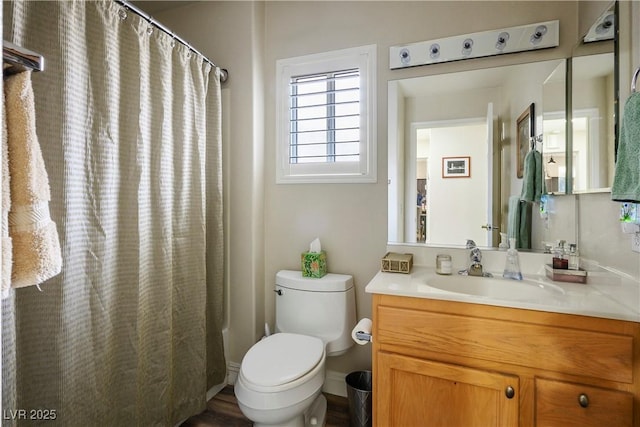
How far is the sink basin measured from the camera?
144 centimetres

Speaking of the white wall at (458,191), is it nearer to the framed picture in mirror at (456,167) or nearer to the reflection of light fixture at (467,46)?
the framed picture in mirror at (456,167)

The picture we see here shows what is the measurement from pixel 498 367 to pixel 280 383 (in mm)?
836

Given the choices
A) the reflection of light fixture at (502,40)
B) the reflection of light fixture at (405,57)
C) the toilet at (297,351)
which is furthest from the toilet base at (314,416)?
the reflection of light fixture at (502,40)

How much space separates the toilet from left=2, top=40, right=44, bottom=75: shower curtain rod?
4.15 feet

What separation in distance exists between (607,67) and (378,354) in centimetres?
149

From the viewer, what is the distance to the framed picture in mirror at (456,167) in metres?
1.74

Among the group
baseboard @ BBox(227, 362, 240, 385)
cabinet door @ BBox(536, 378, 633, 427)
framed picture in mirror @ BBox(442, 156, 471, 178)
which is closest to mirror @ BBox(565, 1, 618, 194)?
framed picture in mirror @ BBox(442, 156, 471, 178)

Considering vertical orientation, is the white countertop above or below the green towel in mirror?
below

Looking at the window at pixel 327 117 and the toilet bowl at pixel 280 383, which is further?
the window at pixel 327 117

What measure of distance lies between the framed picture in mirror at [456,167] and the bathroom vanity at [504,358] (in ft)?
2.09

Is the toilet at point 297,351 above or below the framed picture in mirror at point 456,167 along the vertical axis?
below

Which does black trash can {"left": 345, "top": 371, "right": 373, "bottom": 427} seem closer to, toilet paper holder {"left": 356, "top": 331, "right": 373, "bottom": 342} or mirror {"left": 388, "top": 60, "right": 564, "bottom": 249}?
toilet paper holder {"left": 356, "top": 331, "right": 373, "bottom": 342}

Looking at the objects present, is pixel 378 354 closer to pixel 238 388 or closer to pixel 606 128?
pixel 238 388

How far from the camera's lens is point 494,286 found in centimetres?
153
